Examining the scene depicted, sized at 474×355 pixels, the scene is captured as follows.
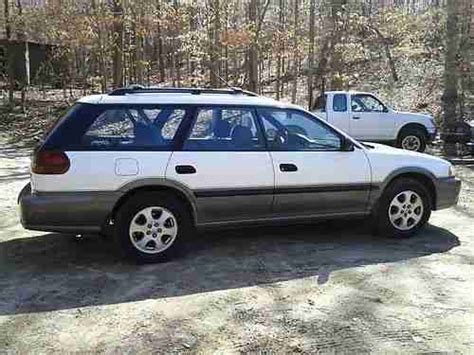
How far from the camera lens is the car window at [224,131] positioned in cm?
527

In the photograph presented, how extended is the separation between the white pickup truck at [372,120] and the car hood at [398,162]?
7.40 meters

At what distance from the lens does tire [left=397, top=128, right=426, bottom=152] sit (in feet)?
45.0

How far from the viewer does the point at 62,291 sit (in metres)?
4.51

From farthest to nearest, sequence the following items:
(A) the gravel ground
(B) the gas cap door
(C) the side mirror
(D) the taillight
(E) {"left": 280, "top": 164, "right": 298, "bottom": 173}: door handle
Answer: (C) the side mirror → (E) {"left": 280, "top": 164, "right": 298, "bottom": 173}: door handle → (B) the gas cap door → (D) the taillight → (A) the gravel ground

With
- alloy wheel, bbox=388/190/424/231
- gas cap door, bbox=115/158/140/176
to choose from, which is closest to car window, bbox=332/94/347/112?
alloy wheel, bbox=388/190/424/231

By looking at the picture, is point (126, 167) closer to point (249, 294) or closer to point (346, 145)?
point (249, 294)

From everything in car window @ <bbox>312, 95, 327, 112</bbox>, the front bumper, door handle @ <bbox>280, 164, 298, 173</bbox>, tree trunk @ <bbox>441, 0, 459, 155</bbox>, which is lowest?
the front bumper

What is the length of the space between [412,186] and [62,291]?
3675 mm

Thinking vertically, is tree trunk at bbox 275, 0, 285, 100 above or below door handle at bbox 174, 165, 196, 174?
above

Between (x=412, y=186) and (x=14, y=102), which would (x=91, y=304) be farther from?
(x=14, y=102)

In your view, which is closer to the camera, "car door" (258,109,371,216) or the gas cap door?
the gas cap door

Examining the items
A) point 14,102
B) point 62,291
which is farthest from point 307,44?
point 62,291

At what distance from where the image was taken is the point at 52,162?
191 inches

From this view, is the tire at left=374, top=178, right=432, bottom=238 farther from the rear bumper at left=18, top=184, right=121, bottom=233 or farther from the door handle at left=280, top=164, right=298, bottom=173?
the rear bumper at left=18, top=184, right=121, bottom=233
